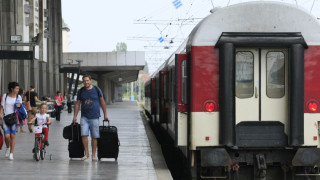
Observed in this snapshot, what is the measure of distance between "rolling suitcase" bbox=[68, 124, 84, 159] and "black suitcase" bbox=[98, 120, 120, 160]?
17.0 inches

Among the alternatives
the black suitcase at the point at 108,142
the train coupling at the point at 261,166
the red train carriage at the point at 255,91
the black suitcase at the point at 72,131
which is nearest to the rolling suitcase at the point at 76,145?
the black suitcase at the point at 72,131

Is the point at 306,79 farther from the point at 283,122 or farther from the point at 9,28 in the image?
the point at 9,28

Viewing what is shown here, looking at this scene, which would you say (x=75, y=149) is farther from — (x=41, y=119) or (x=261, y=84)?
(x=261, y=84)

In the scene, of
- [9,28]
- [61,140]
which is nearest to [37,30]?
[9,28]

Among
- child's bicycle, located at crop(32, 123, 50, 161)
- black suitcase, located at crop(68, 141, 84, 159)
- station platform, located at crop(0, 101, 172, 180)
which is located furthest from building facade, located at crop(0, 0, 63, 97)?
black suitcase, located at crop(68, 141, 84, 159)

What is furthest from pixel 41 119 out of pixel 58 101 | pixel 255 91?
pixel 58 101

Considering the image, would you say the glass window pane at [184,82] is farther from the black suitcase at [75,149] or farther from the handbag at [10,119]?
the handbag at [10,119]

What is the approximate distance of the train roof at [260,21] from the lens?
1008 cm

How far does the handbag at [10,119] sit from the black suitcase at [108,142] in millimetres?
1684

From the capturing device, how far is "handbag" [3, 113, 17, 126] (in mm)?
12570

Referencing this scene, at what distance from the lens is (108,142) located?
12656mm

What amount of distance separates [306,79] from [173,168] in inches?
229

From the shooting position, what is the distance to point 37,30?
33.0m

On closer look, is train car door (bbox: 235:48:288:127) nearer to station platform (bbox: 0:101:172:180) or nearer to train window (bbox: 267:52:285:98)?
train window (bbox: 267:52:285:98)
